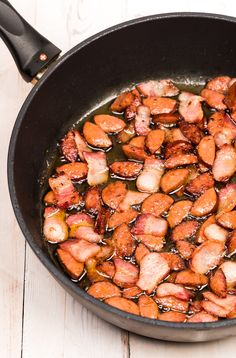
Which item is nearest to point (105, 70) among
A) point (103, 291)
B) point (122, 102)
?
point (122, 102)

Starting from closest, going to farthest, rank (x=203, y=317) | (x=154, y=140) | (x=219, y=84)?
(x=203, y=317), (x=154, y=140), (x=219, y=84)

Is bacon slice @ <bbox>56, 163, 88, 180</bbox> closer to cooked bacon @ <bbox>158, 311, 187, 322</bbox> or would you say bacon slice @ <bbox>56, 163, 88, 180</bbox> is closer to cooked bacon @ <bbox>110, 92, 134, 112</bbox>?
cooked bacon @ <bbox>110, 92, 134, 112</bbox>

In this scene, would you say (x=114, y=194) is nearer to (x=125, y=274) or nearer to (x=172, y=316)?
(x=125, y=274)

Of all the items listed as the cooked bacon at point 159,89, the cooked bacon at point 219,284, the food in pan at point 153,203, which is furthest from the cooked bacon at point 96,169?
the cooked bacon at point 219,284

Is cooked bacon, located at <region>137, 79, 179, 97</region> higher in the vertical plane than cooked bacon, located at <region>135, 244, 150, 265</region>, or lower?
higher

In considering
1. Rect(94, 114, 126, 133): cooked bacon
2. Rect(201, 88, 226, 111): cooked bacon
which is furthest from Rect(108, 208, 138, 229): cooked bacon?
Rect(201, 88, 226, 111): cooked bacon

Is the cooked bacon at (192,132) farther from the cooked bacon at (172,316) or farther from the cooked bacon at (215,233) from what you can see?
the cooked bacon at (172,316)

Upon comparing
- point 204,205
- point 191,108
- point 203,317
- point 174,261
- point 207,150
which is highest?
point 191,108
